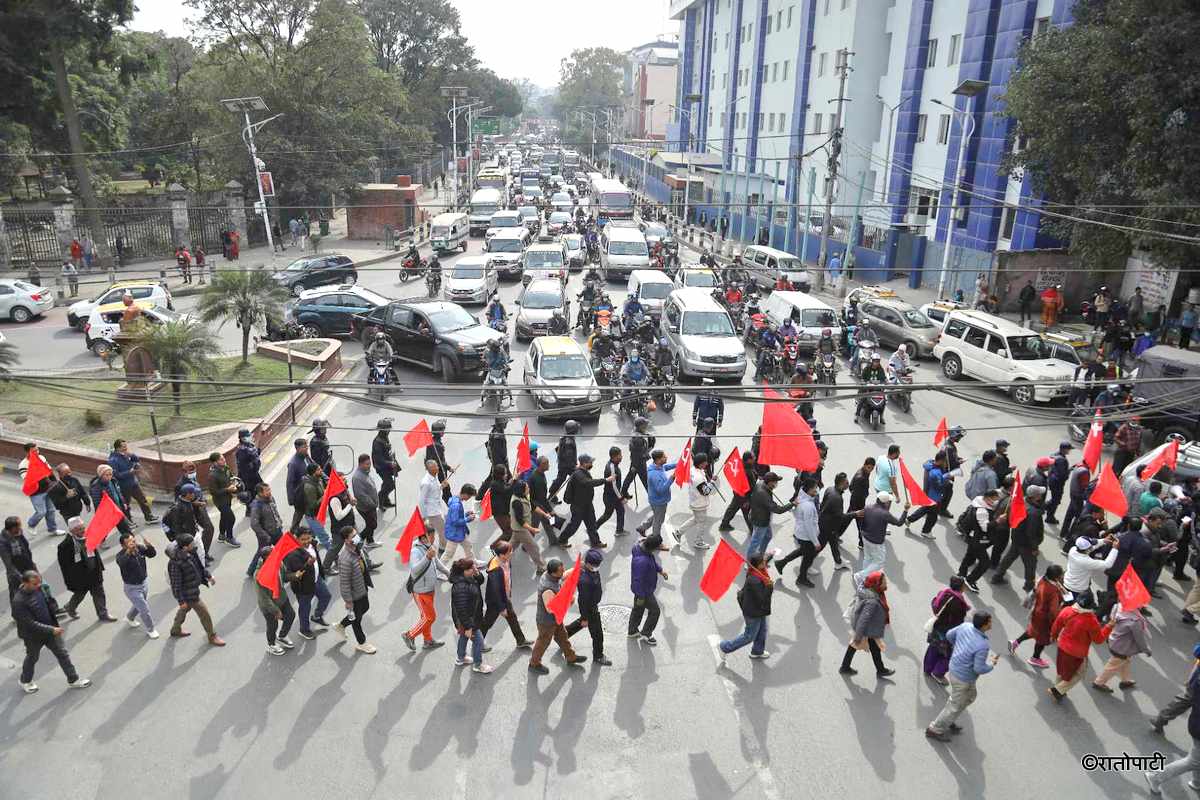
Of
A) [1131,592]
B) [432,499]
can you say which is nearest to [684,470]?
[432,499]

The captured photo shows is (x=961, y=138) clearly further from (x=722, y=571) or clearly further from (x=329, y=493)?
(x=329, y=493)

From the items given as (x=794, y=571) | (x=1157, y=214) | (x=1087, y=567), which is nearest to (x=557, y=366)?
(x=794, y=571)

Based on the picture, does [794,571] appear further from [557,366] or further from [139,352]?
[139,352]

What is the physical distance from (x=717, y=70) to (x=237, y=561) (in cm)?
6593

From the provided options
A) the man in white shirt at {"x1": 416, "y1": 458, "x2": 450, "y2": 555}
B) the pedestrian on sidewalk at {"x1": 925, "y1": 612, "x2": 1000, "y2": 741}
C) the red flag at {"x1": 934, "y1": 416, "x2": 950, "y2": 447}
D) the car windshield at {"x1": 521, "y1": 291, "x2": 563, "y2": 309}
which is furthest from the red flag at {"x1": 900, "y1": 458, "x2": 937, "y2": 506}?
the car windshield at {"x1": 521, "y1": 291, "x2": 563, "y2": 309}

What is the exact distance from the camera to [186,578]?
8.95 m

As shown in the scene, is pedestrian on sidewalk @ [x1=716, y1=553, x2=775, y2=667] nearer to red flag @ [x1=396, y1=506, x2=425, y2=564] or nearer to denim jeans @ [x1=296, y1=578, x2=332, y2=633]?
red flag @ [x1=396, y1=506, x2=425, y2=564]

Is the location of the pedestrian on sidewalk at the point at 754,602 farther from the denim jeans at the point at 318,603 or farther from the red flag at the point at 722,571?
Answer: the denim jeans at the point at 318,603

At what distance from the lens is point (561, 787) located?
7.27 metres

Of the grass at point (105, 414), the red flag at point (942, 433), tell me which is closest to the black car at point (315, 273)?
the grass at point (105, 414)

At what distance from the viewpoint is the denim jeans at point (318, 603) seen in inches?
362

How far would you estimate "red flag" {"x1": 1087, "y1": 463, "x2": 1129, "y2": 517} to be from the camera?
10602 mm

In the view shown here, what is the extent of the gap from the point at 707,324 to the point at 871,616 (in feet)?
43.5

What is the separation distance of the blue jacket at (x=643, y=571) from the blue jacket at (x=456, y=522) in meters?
2.57
